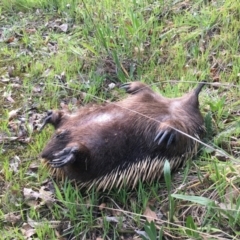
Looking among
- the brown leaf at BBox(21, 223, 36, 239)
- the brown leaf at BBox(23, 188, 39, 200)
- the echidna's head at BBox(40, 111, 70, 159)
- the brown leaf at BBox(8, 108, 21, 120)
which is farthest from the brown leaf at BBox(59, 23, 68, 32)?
the brown leaf at BBox(21, 223, 36, 239)

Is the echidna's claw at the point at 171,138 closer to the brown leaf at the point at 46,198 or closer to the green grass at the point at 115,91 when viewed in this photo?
the green grass at the point at 115,91

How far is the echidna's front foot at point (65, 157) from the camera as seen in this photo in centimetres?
261

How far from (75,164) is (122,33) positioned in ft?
6.31

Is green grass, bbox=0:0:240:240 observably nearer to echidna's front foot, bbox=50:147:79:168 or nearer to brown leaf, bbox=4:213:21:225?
brown leaf, bbox=4:213:21:225

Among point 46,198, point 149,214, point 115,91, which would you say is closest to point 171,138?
point 149,214

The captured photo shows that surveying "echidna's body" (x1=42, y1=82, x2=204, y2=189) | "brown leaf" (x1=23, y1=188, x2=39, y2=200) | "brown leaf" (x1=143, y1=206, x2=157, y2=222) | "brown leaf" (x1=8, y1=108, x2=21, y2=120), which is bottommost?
"brown leaf" (x1=143, y1=206, x2=157, y2=222)

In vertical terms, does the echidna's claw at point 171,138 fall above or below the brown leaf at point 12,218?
above

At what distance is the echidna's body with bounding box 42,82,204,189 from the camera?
2754 mm

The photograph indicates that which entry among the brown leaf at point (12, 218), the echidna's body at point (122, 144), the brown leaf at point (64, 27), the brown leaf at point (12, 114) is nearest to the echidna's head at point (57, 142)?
the echidna's body at point (122, 144)

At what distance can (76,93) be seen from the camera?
152 inches

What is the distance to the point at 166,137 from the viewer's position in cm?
274

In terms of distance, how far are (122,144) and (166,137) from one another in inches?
10.3

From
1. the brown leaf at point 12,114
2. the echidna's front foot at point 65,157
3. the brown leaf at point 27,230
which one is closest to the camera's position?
the echidna's front foot at point 65,157

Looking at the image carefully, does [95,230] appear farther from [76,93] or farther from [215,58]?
[215,58]
